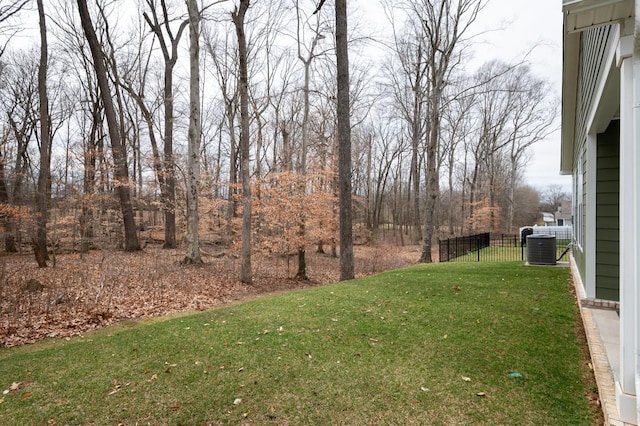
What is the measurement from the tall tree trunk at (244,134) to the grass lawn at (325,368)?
462 centimetres

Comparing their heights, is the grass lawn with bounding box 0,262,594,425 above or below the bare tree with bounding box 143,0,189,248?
below

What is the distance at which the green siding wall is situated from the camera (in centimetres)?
461

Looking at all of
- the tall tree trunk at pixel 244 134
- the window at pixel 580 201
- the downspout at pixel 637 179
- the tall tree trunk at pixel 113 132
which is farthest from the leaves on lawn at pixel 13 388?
the tall tree trunk at pixel 113 132

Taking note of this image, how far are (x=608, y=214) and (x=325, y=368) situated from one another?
14.8ft

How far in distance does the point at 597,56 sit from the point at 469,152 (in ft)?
97.8

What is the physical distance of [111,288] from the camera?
25.6ft

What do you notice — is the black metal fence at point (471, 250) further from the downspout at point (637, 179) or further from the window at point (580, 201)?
the downspout at point (637, 179)

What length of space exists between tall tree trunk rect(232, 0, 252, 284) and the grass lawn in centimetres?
462

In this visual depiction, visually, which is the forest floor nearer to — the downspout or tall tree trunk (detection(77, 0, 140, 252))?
tall tree trunk (detection(77, 0, 140, 252))

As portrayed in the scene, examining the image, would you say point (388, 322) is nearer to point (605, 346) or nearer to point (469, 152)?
point (605, 346)

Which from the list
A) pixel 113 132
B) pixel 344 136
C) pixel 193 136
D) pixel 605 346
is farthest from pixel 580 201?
pixel 113 132

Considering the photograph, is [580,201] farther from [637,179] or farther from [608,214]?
[637,179]

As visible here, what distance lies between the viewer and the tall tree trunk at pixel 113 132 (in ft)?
40.7

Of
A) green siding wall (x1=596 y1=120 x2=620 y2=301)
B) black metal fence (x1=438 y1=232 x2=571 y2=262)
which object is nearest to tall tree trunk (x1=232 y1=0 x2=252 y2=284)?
green siding wall (x1=596 y1=120 x2=620 y2=301)
